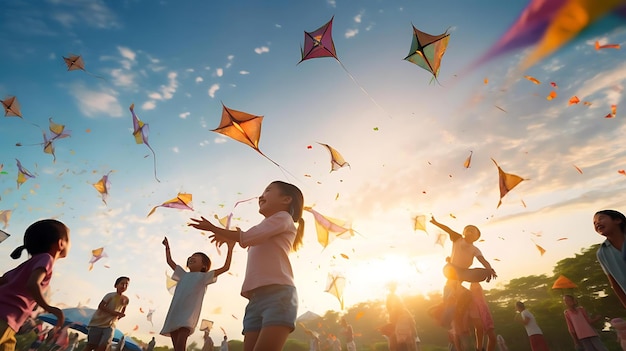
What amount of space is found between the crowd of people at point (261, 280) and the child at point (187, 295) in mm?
13

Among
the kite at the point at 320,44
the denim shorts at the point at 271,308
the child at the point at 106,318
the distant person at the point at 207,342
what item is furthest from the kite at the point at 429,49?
the distant person at the point at 207,342

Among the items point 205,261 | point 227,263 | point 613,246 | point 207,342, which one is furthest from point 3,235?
point 207,342

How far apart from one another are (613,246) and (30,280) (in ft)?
17.4

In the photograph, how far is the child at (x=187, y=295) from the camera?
4.43 metres

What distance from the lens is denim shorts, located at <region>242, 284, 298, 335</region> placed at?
2.14 metres

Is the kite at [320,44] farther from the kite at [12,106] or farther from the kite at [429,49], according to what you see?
the kite at [12,106]

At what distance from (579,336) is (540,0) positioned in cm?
891

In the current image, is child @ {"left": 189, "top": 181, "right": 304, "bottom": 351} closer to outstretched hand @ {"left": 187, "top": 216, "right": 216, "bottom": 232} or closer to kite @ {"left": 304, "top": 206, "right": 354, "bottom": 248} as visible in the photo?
outstretched hand @ {"left": 187, "top": 216, "right": 216, "bottom": 232}

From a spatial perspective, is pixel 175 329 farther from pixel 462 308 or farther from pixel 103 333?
pixel 462 308

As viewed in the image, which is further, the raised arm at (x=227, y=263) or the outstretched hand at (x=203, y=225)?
the raised arm at (x=227, y=263)

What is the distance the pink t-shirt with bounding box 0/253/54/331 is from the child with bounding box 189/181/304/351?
1.35 m

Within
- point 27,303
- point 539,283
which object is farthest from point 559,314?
point 27,303

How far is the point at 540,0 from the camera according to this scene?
931mm

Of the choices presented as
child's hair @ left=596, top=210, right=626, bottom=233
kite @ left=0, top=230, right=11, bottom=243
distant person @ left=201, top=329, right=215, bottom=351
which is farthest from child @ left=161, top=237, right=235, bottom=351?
distant person @ left=201, top=329, right=215, bottom=351
